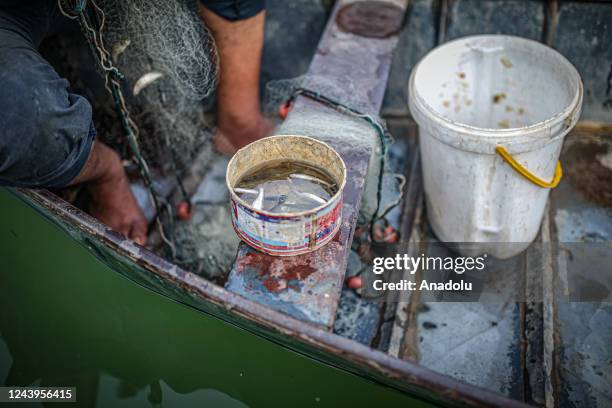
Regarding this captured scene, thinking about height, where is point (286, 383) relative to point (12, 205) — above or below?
below

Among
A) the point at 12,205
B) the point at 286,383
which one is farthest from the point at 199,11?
the point at 286,383

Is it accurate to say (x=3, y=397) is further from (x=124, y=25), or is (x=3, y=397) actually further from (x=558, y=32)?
(x=558, y=32)

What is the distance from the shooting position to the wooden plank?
1675mm

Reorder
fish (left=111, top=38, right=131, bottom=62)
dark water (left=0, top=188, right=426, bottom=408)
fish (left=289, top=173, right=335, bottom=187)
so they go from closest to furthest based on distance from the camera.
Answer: fish (left=289, top=173, right=335, bottom=187), dark water (left=0, top=188, right=426, bottom=408), fish (left=111, top=38, right=131, bottom=62)

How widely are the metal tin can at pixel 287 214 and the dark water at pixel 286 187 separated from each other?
2 cm

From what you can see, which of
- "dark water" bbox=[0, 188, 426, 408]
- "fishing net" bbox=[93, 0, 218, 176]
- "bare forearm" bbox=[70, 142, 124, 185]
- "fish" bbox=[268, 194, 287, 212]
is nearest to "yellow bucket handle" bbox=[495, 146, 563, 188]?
"fish" bbox=[268, 194, 287, 212]

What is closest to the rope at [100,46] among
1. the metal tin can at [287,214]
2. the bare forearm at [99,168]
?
the bare forearm at [99,168]

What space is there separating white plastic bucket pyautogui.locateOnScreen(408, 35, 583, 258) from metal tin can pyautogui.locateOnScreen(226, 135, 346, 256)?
59 cm

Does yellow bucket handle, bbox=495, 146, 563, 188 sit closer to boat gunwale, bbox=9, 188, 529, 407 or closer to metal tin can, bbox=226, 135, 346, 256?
metal tin can, bbox=226, 135, 346, 256

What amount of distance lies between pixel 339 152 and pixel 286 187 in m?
0.39

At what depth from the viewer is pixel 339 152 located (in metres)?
2.13

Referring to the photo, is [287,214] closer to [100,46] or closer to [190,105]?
[100,46]

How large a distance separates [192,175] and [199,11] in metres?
0.90

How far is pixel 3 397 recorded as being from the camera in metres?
2.17
